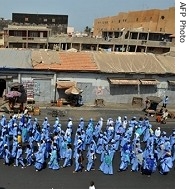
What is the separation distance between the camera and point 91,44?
49.1 meters

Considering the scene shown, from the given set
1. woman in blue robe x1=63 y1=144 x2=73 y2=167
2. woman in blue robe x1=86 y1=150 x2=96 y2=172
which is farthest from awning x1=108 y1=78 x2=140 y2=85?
woman in blue robe x1=86 y1=150 x2=96 y2=172

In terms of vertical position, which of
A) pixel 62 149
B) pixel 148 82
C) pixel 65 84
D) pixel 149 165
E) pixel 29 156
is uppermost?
pixel 148 82

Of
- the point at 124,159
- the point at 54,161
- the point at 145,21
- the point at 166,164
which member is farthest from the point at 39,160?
the point at 145,21

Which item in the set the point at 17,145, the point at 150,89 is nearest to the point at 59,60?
the point at 150,89

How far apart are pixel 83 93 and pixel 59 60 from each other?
3076 millimetres

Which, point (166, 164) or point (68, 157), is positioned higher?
point (68, 157)

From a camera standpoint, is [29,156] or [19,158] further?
[29,156]

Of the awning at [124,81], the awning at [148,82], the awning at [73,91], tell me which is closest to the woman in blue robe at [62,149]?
the awning at [73,91]

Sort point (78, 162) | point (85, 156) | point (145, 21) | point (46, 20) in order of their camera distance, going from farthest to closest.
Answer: point (46, 20) < point (145, 21) < point (85, 156) < point (78, 162)

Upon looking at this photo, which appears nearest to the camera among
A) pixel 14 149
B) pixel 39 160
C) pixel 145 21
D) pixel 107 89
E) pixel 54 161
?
pixel 39 160

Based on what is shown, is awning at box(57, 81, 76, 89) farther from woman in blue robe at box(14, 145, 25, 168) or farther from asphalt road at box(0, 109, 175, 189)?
woman in blue robe at box(14, 145, 25, 168)

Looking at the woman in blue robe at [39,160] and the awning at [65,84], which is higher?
the awning at [65,84]

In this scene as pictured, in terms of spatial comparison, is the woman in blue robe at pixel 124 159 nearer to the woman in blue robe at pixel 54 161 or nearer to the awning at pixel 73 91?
the woman in blue robe at pixel 54 161

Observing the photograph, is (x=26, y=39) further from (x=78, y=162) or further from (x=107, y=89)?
(x=78, y=162)
